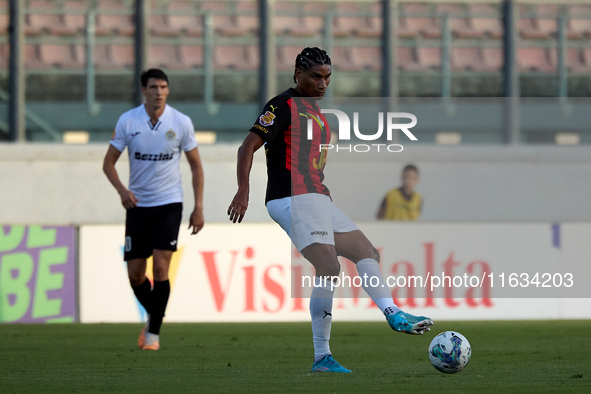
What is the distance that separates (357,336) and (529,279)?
252 cm

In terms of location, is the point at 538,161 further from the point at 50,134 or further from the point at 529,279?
the point at 50,134

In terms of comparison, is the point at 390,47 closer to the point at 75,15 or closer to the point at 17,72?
the point at 75,15

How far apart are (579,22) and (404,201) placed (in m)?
4.12

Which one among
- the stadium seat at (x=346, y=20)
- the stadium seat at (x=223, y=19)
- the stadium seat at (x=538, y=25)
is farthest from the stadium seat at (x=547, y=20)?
the stadium seat at (x=223, y=19)

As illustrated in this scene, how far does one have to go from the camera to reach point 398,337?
717 cm

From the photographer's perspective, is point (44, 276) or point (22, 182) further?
point (22, 182)

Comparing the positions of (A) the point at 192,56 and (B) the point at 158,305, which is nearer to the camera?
(B) the point at 158,305

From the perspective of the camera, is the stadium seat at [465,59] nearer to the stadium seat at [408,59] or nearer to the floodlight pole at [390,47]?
the stadium seat at [408,59]

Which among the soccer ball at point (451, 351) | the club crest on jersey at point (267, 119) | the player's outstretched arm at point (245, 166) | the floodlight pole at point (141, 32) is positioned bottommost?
the soccer ball at point (451, 351)

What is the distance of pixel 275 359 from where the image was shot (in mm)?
5457

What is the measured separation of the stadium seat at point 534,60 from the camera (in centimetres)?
1180

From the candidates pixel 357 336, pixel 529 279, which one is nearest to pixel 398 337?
pixel 357 336

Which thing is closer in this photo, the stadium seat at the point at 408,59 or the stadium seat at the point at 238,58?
the stadium seat at the point at 238,58

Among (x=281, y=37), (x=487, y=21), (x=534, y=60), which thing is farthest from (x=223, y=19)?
(x=534, y=60)
